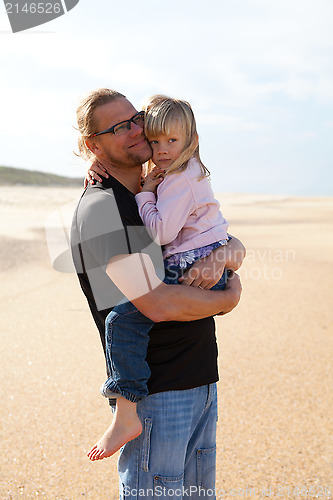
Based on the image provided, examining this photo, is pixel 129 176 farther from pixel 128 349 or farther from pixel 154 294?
pixel 128 349

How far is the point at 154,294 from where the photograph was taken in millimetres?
2076

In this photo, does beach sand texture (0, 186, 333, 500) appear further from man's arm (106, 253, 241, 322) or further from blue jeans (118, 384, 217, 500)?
man's arm (106, 253, 241, 322)

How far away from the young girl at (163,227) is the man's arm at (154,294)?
12cm

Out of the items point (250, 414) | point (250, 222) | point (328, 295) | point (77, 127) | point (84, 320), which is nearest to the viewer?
point (77, 127)

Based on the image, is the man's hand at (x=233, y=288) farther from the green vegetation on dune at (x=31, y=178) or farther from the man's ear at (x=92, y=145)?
the green vegetation on dune at (x=31, y=178)

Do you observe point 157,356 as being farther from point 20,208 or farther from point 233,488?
point 20,208

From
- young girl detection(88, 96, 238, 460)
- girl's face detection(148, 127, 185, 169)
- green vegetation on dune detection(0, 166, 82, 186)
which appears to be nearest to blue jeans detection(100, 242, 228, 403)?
young girl detection(88, 96, 238, 460)

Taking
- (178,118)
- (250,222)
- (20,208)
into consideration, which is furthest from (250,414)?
(20,208)

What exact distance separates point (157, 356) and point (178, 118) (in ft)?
3.62

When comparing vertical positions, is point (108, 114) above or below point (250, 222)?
above

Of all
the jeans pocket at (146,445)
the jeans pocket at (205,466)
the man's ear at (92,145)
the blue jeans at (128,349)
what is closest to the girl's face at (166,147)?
the man's ear at (92,145)

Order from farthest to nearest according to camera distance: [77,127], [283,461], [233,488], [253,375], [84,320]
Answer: [84,320]
[253,375]
[283,461]
[233,488]
[77,127]

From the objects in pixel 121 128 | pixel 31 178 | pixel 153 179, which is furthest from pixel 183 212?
pixel 31 178

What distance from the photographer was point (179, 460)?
89.9 inches
